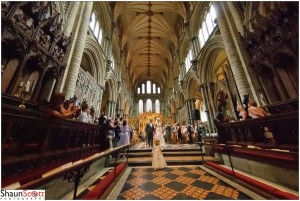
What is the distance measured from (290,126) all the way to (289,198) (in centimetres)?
127

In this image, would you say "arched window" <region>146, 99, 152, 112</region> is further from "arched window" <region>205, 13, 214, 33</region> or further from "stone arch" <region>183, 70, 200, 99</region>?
"arched window" <region>205, 13, 214, 33</region>

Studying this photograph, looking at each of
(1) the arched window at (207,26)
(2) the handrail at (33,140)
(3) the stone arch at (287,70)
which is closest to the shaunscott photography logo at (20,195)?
(2) the handrail at (33,140)

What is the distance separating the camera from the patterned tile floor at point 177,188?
2.40 metres

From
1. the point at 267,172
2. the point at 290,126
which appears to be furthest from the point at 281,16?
the point at 267,172

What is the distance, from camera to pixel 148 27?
1844 cm

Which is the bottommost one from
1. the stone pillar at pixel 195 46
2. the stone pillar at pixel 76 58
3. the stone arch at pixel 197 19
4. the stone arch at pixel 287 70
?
the stone arch at pixel 287 70

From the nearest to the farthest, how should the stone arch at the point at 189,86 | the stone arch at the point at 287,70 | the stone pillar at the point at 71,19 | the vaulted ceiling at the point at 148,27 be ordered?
1. the stone arch at the point at 287,70
2. the stone pillar at the point at 71,19
3. the stone arch at the point at 189,86
4. the vaulted ceiling at the point at 148,27

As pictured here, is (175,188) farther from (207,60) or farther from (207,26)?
(207,26)

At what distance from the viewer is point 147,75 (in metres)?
31.9

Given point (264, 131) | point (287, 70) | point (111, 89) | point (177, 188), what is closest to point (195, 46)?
point (287, 70)

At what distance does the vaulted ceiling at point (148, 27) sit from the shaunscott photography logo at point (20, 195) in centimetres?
1453

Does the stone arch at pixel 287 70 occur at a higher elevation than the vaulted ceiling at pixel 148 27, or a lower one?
lower

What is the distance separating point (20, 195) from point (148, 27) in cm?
2017

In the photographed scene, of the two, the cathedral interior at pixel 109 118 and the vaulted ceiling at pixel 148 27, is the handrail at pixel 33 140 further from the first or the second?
the vaulted ceiling at pixel 148 27
